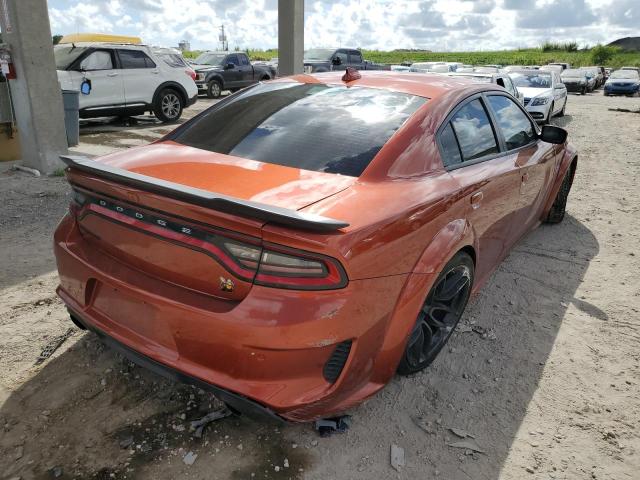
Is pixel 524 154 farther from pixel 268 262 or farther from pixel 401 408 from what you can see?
pixel 268 262

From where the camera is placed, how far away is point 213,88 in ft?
58.1

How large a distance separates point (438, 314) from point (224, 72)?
1706 centimetres

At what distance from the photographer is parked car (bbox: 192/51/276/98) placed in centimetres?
1761

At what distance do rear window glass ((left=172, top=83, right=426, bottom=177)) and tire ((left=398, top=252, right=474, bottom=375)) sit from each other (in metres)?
0.78

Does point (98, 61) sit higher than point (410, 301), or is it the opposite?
point (98, 61)

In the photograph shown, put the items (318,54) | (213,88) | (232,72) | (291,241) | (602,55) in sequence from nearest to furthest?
(291,241) < (213,88) < (232,72) < (318,54) < (602,55)

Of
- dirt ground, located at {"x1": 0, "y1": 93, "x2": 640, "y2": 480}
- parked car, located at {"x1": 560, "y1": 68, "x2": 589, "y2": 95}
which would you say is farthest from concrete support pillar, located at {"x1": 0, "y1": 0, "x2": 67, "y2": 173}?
parked car, located at {"x1": 560, "y1": 68, "x2": 589, "y2": 95}

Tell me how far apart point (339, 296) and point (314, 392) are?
40 centimetres

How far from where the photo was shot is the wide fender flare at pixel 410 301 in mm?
2150

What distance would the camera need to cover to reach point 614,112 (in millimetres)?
18016

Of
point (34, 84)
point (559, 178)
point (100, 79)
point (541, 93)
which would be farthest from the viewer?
point (541, 93)

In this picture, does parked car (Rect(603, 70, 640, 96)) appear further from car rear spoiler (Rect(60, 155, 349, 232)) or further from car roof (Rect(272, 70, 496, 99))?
car rear spoiler (Rect(60, 155, 349, 232))

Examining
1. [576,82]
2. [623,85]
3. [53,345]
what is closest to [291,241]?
[53,345]

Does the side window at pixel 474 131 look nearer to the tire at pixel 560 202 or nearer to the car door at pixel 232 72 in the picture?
the tire at pixel 560 202
